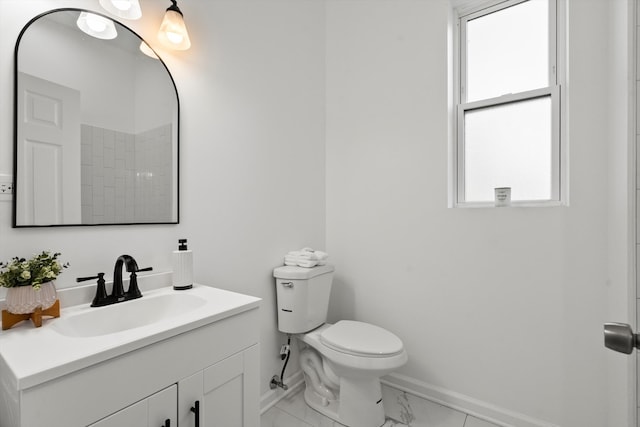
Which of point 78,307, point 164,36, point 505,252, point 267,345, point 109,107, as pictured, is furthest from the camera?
point 267,345

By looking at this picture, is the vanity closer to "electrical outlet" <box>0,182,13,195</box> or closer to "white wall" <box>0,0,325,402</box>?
"white wall" <box>0,0,325,402</box>

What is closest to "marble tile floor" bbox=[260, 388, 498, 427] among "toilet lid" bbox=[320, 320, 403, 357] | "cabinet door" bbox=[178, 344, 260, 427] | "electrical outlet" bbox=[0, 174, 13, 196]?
"toilet lid" bbox=[320, 320, 403, 357]

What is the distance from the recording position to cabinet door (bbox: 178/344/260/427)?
86 centimetres

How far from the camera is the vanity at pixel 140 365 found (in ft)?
2.00

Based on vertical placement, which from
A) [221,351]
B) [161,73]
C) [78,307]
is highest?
[161,73]

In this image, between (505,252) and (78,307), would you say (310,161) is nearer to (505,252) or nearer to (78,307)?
(505,252)

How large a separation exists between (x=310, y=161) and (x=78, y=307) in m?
1.50

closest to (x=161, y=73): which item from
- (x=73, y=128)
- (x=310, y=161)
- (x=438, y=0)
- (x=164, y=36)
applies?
(x=164, y=36)

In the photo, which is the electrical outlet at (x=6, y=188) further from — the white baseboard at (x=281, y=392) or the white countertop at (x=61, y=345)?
the white baseboard at (x=281, y=392)

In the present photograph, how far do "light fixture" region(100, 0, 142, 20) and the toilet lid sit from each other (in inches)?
66.2

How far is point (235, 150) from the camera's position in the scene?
1.55m

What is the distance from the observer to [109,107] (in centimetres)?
111

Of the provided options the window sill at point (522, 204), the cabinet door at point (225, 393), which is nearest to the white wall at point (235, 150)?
the cabinet door at point (225, 393)

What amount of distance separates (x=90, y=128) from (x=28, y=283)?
0.56 m
